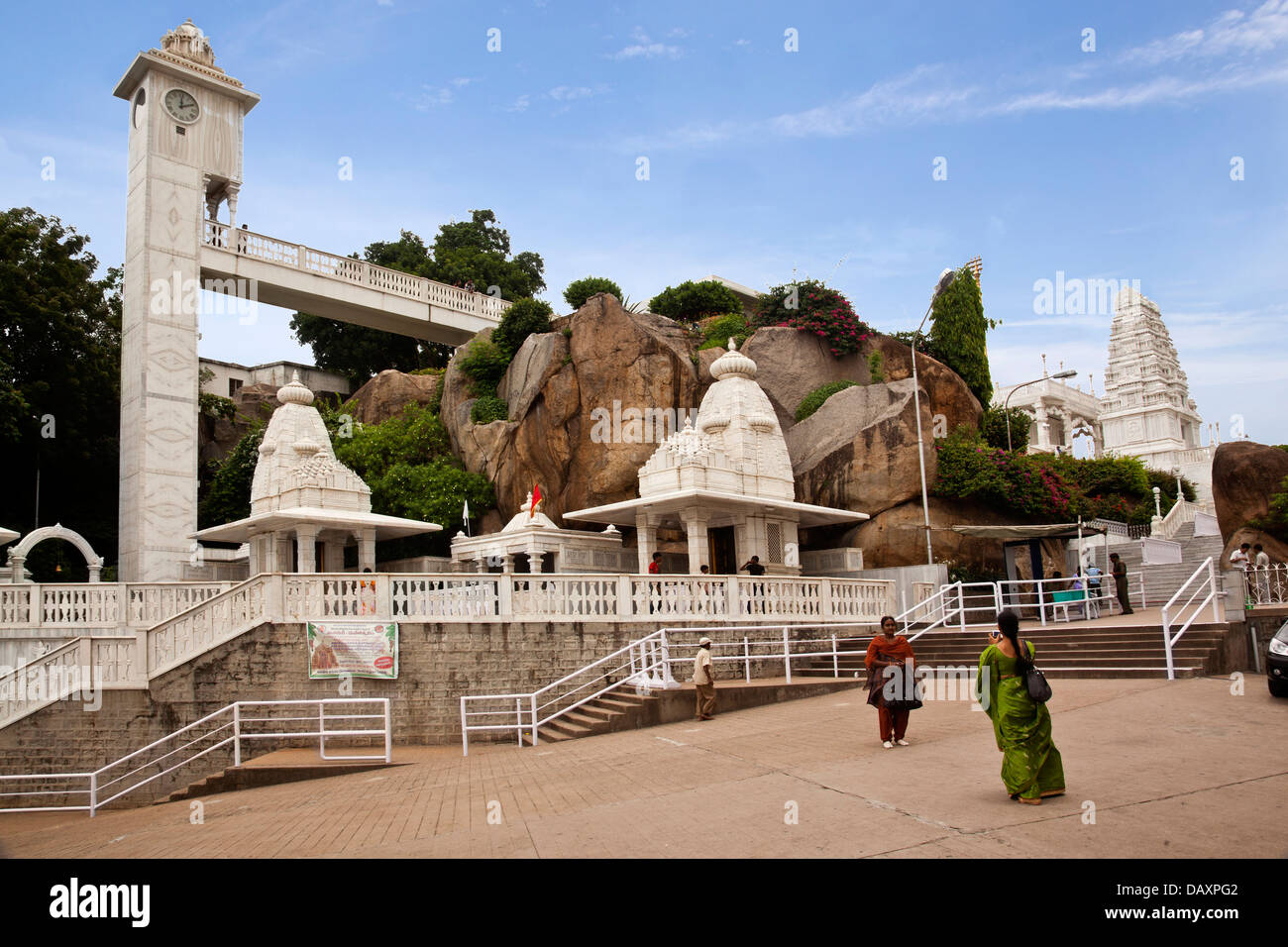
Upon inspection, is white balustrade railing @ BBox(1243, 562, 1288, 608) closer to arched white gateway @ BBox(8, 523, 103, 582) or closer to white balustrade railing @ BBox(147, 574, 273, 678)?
white balustrade railing @ BBox(147, 574, 273, 678)

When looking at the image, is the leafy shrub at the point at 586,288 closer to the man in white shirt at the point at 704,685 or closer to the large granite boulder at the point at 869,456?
the large granite boulder at the point at 869,456

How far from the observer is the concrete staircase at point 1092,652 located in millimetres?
14984

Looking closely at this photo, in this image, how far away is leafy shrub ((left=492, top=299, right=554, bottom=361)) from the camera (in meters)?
34.2

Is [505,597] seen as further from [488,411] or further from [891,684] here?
[488,411]

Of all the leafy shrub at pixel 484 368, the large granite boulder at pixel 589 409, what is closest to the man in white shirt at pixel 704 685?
the large granite boulder at pixel 589 409

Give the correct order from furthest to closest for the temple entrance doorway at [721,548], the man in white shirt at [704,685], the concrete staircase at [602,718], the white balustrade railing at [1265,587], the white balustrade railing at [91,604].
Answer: the temple entrance doorway at [721,548], the white balustrade railing at [91,604], the white balustrade railing at [1265,587], the concrete staircase at [602,718], the man in white shirt at [704,685]

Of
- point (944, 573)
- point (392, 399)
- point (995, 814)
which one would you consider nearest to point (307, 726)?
point (995, 814)

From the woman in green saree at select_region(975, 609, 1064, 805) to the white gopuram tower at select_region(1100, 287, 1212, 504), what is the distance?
5967 centimetres

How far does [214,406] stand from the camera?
1453 inches

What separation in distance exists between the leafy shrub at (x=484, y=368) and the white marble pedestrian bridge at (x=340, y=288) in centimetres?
519

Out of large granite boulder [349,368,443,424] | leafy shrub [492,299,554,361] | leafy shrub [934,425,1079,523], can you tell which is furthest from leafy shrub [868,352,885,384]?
large granite boulder [349,368,443,424]

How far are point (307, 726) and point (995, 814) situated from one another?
12.5 meters

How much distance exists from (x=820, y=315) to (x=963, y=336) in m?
5.66

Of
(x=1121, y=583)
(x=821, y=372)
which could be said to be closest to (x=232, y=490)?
(x=821, y=372)
